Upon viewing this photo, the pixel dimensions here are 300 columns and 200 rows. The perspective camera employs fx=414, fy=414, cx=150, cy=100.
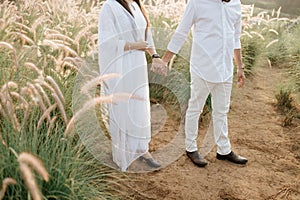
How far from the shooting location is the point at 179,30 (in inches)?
134

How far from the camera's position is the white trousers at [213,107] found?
3510 mm

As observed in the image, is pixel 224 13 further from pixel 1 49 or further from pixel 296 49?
pixel 296 49

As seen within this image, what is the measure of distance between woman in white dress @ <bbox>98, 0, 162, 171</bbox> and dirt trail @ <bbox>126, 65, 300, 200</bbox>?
0.85ft

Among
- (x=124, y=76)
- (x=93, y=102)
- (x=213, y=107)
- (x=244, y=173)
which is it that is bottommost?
(x=244, y=173)

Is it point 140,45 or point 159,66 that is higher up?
point 140,45

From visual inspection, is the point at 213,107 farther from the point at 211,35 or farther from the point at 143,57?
the point at 143,57

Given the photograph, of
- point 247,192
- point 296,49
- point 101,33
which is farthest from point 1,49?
point 296,49

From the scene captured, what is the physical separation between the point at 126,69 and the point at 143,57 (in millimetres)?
192

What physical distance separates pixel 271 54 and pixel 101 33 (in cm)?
556

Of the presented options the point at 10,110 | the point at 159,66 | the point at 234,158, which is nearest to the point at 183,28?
the point at 159,66

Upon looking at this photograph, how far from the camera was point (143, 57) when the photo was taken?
3412mm

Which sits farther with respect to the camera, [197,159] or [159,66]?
[197,159]

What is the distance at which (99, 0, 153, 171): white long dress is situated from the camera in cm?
315

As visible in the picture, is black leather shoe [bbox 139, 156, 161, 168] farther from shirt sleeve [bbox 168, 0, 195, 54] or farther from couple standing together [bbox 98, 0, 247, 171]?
shirt sleeve [bbox 168, 0, 195, 54]
